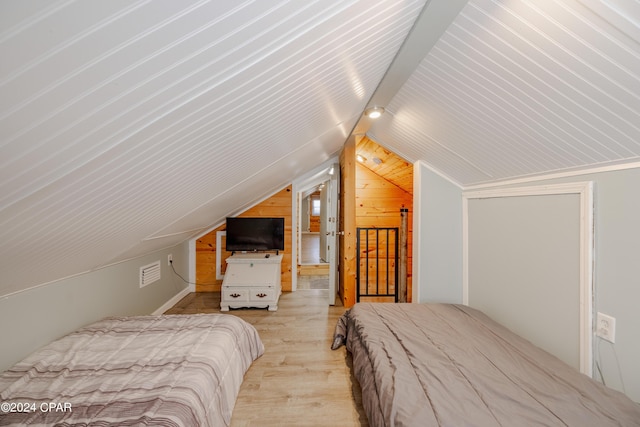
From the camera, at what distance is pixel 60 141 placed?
671mm

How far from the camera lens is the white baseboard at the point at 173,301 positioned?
3.14 metres

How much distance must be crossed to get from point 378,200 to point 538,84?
291 centimetres

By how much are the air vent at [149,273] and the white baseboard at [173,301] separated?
392mm

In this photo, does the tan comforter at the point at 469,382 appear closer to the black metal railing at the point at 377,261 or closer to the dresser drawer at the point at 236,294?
the dresser drawer at the point at 236,294

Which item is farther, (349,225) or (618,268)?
(349,225)

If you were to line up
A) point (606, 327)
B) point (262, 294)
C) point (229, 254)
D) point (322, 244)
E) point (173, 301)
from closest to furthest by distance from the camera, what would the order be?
1. point (606, 327)
2. point (262, 294)
3. point (173, 301)
4. point (229, 254)
5. point (322, 244)

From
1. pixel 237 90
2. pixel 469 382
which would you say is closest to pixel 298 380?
pixel 469 382

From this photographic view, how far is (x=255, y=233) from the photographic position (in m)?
3.88

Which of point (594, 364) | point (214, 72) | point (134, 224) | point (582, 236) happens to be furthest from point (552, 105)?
point (134, 224)

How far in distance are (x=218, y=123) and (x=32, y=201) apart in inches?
25.2

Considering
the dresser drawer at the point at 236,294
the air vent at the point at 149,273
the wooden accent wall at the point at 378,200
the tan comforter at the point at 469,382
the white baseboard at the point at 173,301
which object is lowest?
the white baseboard at the point at 173,301

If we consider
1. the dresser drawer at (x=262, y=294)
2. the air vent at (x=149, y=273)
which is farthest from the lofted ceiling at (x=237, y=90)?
the dresser drawer at (x=262, y=294)

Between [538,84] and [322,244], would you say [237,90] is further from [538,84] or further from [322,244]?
[322,244]

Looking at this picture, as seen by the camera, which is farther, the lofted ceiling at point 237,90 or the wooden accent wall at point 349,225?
the wooden accent wall at point 349,225
